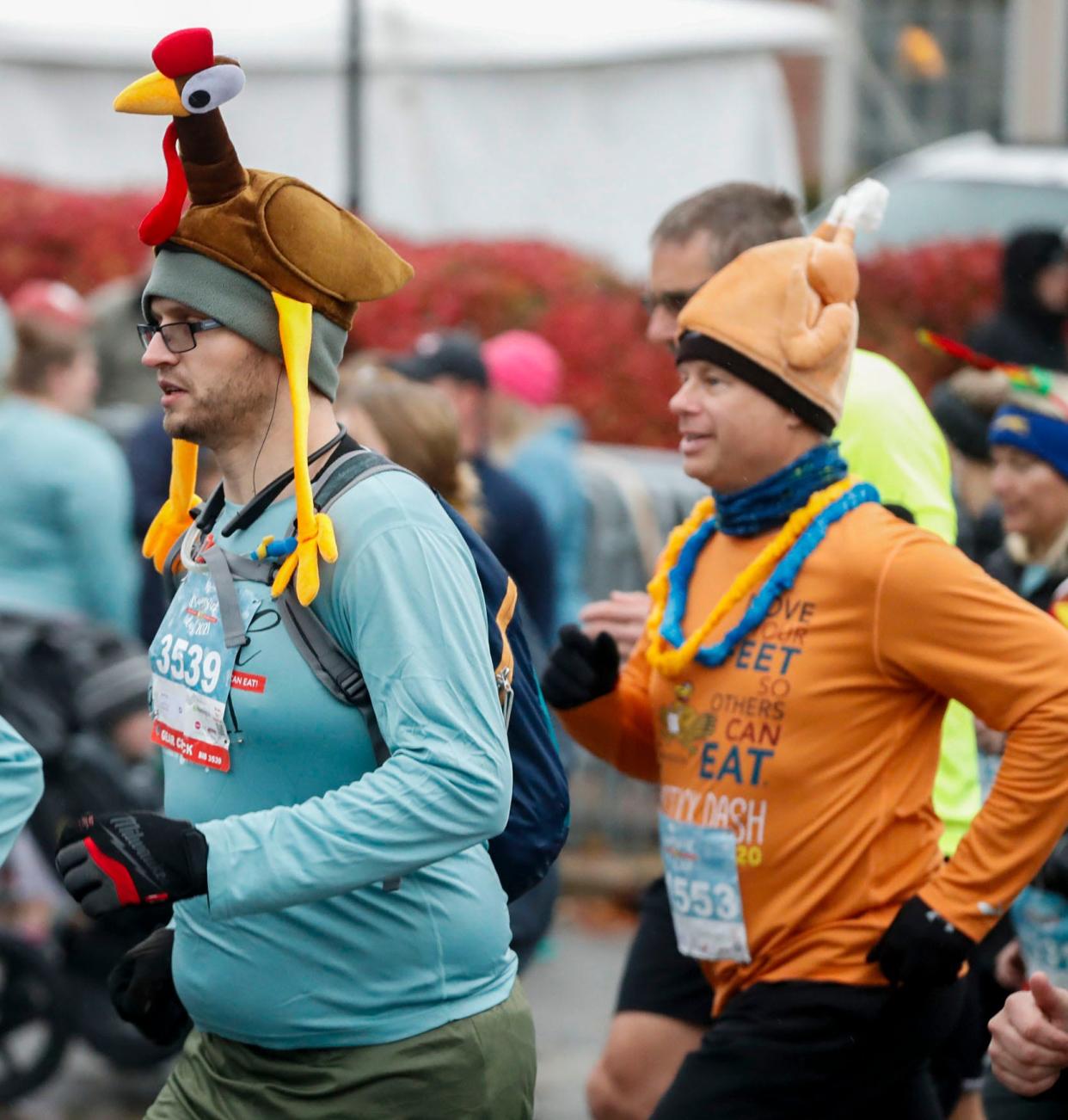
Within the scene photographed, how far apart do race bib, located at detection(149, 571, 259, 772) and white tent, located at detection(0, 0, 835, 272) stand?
40.9 feet

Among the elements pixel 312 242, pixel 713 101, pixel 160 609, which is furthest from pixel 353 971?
pixel 713 101

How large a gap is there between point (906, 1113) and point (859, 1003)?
27cm

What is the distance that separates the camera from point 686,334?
3.87 meters

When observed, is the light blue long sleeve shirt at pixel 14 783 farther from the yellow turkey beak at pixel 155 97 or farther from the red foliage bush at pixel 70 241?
the red foliage bush at pixel 70 241

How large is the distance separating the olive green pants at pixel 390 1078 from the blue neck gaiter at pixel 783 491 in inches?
41.6

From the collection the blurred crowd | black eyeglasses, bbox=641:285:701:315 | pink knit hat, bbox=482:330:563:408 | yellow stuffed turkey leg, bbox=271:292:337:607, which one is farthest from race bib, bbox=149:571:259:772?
pink knit hat, bbox=482:330:563:408

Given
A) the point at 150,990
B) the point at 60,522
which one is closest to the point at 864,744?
the point at 150,990

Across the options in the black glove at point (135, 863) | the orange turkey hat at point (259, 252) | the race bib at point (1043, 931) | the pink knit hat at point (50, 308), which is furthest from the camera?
the pink knit hat at point (50, 308)

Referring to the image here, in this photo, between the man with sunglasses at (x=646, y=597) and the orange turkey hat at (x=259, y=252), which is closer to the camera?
the orange turkey hat at (x=259, y=252)

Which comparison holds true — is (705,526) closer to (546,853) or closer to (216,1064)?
(546,853)

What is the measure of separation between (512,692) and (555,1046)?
3629 millimetres

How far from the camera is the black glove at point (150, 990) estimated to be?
3.36 metres

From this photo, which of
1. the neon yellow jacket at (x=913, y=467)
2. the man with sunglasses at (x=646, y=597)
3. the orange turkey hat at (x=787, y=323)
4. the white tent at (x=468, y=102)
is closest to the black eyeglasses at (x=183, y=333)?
the orange turkey hat at (x=787, y=323)

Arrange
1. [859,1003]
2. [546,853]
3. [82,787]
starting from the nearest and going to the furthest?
[546,853] → [859,1003] → [82,787]
